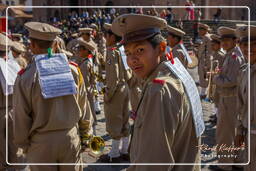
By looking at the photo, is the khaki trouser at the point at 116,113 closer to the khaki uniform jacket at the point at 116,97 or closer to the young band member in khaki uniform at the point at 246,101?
the khaki uniform jacket at the point at 116,97

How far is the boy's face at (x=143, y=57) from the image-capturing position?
2672mm

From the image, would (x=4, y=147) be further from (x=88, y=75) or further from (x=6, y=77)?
(x=88, y=75)

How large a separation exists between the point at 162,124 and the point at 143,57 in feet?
1.85

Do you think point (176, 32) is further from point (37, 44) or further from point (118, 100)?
point (37, 44)

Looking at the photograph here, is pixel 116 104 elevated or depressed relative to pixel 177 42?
depressed

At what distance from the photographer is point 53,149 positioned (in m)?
4.09

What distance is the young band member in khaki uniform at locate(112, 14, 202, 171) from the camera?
7.81ft

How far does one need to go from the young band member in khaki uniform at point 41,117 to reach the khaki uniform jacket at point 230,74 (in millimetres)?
3287

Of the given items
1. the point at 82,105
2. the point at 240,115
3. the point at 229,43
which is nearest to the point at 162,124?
the point at 82,105

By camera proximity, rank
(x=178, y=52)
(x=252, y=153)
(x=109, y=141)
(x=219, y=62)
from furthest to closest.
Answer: (x=178, y=52)
(x=109, y=141)
(x=219, y=62)
(x=252, y=153)

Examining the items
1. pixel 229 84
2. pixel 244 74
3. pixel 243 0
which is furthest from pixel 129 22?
pixel 243 0

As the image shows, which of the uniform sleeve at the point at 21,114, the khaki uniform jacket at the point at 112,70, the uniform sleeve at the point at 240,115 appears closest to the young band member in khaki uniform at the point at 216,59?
the khaki uniform jacket at the point at 112,70

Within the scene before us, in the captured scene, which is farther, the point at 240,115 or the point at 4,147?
the point at 4,147

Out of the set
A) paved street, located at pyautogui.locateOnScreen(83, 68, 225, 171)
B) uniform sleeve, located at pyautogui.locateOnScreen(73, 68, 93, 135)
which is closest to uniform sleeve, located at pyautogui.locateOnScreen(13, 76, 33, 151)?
uniform sleeve, located at pyautogui.locateOnScreen(73, 68, 93, 135)
